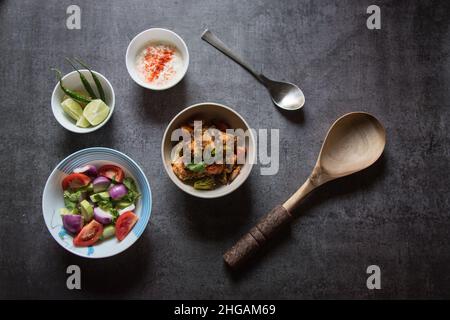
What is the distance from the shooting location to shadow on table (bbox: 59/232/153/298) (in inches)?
85.2

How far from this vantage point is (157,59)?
219 centimetres

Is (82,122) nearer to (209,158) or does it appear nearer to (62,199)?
(62,199)

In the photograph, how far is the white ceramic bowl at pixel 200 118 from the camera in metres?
2.02

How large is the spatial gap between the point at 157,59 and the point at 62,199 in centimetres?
79

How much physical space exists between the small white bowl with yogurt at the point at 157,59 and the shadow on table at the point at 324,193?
86 cm

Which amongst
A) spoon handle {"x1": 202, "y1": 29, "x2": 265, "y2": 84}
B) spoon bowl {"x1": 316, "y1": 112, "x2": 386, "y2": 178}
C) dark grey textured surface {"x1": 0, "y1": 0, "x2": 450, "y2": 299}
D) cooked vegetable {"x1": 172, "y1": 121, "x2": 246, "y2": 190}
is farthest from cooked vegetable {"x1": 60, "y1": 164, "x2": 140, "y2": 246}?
spoon bowl {"x1": 316, "y1": 112, "x2": 386, "y2": 178}

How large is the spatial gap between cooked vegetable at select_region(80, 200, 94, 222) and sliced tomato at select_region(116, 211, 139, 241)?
0.14m

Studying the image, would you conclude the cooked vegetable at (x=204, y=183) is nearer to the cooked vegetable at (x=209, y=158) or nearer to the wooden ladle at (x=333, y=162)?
the cooked vegetable at (x=209, y=158)

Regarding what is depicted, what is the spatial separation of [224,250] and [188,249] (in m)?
0.17

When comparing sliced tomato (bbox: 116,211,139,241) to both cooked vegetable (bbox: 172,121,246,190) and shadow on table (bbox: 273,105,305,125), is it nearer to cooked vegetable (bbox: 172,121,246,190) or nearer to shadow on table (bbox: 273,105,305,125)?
cooked vegetable (bbox: 172,121,246,190)

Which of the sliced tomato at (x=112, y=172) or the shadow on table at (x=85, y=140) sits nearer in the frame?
the sliced tomato at (x=112, y=172)

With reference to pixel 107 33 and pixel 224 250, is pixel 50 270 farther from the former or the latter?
pixel 107 33

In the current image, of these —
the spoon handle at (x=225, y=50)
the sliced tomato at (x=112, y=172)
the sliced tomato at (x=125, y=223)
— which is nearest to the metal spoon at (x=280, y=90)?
the spoon handle at (x=225, y=50)

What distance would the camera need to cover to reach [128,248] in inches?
86.0
